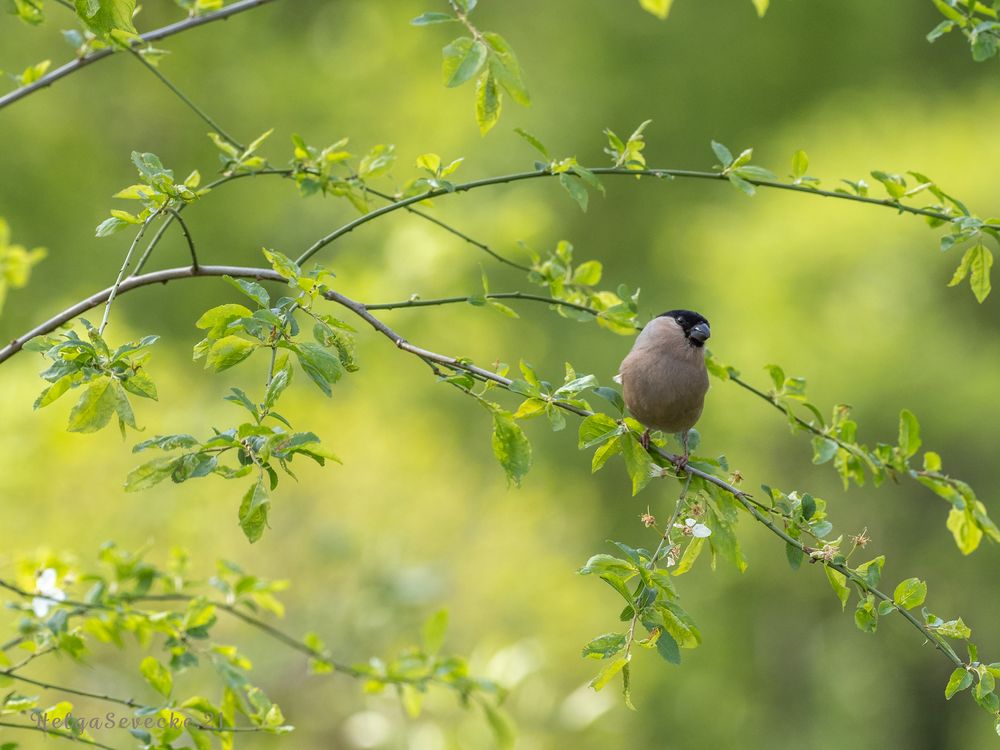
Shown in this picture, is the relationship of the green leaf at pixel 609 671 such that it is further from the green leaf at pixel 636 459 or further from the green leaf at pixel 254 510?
the green leaf at pixel 254 510

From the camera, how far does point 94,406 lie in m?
2.21

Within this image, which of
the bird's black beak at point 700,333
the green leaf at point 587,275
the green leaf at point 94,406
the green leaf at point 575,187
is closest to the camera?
the green leaf at point 94,406

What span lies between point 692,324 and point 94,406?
2.14 metres

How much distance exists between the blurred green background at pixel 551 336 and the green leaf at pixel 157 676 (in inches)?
130

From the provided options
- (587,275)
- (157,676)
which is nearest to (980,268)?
(587,275)

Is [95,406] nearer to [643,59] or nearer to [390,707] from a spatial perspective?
[390,707]

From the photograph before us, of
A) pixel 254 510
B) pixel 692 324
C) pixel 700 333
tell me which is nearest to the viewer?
pixel 254 510

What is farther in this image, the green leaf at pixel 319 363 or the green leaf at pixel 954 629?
the green leaf at pixel 954 629

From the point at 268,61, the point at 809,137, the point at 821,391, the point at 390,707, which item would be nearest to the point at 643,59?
the point at 809,137

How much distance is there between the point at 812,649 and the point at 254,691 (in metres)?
10.9

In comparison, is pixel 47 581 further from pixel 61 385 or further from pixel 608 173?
pixel 608 173

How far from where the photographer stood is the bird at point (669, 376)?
3.63 m

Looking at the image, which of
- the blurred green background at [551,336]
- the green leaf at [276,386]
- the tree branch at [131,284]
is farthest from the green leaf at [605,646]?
the blurred green background at [551,336]

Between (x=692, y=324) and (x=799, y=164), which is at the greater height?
(x=799, y=164)
